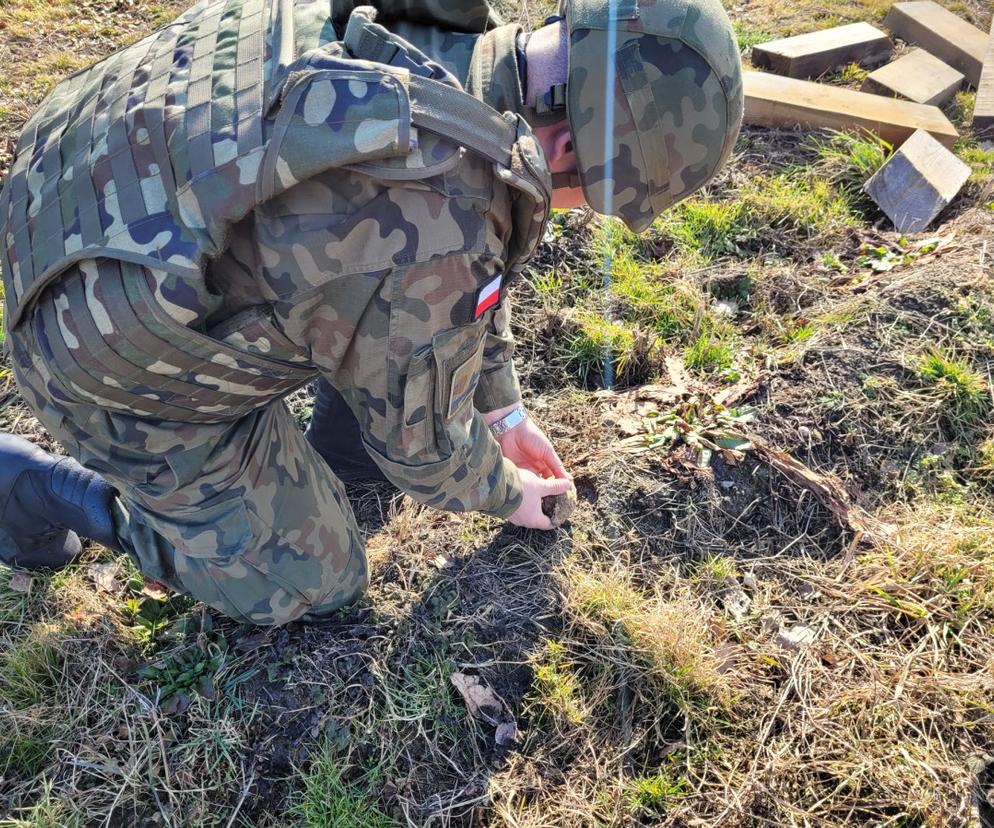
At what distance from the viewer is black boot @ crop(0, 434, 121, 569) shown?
2383 millimetres

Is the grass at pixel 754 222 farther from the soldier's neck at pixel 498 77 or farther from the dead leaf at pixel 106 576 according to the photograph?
the dead leaf at pixel 106 576

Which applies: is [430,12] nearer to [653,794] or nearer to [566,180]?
[566,180]

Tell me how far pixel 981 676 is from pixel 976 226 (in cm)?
221

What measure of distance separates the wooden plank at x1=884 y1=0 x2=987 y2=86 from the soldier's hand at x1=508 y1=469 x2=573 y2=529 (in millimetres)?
3968

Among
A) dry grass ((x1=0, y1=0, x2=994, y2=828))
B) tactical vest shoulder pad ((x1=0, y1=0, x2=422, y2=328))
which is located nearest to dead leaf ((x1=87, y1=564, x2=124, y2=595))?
dry grass ((x1=0, y1=0, x2=994, y2=828))

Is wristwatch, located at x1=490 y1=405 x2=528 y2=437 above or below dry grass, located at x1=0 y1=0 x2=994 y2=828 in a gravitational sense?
above

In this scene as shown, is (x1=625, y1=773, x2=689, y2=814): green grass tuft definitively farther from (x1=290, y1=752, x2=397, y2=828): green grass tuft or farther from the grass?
the grass

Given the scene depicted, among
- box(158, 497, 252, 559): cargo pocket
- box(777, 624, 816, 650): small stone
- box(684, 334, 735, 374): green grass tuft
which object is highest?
box(158, 497, 252, 559): cargo pocket

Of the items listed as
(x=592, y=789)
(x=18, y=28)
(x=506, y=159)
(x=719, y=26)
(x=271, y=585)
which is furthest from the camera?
(x=18, y=28)

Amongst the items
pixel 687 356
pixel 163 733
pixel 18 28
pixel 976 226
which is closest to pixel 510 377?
pixel 687 356

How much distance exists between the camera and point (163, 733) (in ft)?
7.33

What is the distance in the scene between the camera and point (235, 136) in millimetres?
1515

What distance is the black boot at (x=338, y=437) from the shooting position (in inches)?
111

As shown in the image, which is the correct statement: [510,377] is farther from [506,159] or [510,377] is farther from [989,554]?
[989,554]
